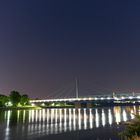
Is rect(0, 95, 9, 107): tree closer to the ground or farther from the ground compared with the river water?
farther from the ground

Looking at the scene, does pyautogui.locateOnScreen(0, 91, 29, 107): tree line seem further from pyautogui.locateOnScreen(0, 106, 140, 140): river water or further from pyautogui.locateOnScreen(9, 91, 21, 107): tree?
pyautogui.locateOnScreen(0, 106, 140, 140): river water

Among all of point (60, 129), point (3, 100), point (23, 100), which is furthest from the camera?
point (23, 100)

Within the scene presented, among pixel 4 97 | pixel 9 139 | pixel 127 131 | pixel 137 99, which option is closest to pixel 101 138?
pixel 9 139

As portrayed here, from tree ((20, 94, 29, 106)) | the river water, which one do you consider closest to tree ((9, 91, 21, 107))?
tree ((20, 94, 29, 106))

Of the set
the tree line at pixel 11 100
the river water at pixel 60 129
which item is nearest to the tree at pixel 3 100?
the tree line at pixel 11 100

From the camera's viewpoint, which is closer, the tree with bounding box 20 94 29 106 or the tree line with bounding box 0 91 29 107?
the tree line with bounding box 0 91 29 107

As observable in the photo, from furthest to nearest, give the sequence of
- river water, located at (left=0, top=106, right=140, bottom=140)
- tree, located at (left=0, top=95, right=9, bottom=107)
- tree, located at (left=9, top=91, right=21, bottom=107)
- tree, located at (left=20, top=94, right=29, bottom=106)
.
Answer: tree, located at (left=20, top=94, right=29, bottom=106), tree, located at (left=9, top=91, right=21, bottom=107), tree, located at (left=0, top=95, right=9, bottom=107), river water, located at (left=0, top=106, right=140, bottom=140)

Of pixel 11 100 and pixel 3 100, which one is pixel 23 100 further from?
pixel 3 100

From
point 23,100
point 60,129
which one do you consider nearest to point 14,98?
point 23,100

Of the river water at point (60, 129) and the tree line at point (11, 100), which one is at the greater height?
the tree line at point (11, 100)

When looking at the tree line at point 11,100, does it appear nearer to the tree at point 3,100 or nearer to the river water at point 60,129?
the tree at point 3,100

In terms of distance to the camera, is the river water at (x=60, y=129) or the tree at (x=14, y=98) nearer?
the river water at (x=60, y=129)

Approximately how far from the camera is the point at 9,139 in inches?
Answer: 1024

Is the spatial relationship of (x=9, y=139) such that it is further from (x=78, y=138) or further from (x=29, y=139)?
(x=78, y=138)
